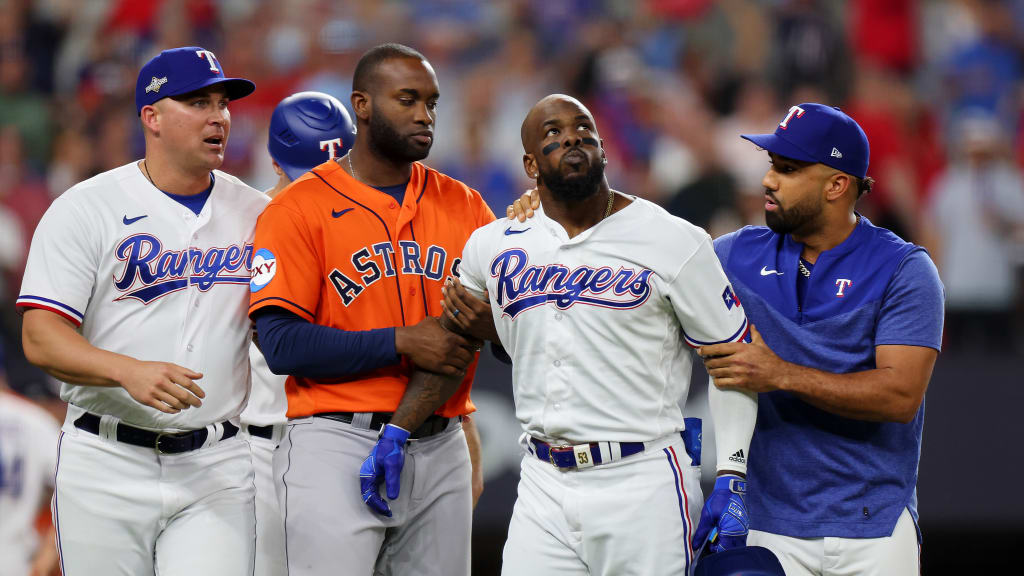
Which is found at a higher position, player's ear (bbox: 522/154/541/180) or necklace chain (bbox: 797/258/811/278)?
player's ear (bbox: 522/154/541/180)

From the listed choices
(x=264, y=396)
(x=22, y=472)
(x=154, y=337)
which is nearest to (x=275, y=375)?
(x=264, y=396)

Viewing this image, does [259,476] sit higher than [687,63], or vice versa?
[687,63]

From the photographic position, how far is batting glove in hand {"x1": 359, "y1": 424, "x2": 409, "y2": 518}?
12.6 feet

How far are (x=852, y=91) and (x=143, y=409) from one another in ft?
21.4

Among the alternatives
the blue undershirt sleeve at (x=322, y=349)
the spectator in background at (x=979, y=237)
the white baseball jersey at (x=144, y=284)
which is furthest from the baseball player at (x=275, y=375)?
the spectator in background at (x=979, y=237)

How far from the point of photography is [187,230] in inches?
162

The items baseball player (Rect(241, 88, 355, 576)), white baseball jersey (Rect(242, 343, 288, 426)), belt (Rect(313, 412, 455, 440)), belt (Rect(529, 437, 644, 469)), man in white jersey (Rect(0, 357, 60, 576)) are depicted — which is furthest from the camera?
man in white jersey (Rect(0, 357, 60, 576))

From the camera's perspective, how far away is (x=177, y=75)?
13.6ft

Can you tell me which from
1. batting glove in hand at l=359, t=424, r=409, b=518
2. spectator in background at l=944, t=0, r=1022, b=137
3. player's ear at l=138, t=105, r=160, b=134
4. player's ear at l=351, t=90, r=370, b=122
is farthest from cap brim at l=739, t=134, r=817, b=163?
spectator in background at l=944, t=0, r=1022, b=137

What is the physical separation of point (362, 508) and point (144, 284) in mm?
1064

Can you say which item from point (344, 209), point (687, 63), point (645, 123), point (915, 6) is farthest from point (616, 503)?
point (915, 6)

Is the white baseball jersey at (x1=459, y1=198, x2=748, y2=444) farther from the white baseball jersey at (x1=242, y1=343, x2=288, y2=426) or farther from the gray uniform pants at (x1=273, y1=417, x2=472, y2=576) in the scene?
the white baseball jersey at (x1=242, y1=343, x2=288, y2=426)

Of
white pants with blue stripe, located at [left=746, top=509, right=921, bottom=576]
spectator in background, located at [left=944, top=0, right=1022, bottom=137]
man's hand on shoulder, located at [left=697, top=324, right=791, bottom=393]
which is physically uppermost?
spectator in background, located at [left=944, top=0, right=1022, bottom=137]

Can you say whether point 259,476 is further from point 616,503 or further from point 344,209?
point 616,503
